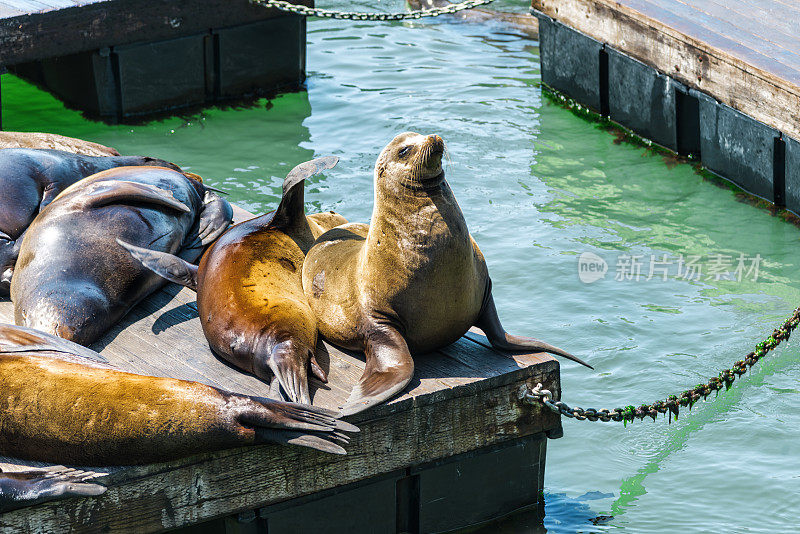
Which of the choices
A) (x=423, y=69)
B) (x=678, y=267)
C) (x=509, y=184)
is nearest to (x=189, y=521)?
(x=678, y=267)

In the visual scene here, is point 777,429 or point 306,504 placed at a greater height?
point 306,504

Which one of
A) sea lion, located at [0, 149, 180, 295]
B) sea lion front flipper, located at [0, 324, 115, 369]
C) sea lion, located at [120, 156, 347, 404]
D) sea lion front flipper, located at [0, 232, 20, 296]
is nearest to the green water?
sea lion, located at [120, 156, 347, 404]

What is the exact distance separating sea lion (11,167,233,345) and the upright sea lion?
0.78m

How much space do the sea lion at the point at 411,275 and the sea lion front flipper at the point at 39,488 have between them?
40.2 inches

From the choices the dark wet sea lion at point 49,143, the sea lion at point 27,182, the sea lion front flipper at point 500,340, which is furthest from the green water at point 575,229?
the sea lion at point 27,182

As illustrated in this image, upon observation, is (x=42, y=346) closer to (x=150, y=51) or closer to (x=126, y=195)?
(x=126, y=195)

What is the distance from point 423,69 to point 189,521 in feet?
24.4

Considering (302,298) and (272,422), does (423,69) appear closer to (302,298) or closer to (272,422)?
(302,298)

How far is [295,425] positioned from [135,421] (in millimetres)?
519

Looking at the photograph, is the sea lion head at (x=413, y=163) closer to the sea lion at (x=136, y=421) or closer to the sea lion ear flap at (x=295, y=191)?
the sea lion ear flap at (x=295, y=191)

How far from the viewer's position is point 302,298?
428 cm

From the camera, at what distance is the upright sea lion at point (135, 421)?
3.46 m

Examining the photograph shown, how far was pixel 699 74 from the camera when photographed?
7777 mm

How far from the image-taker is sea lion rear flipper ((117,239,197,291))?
4527 millimetres
